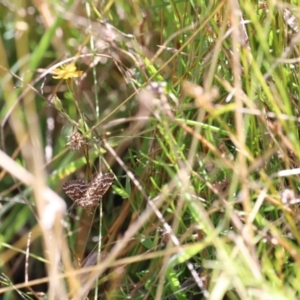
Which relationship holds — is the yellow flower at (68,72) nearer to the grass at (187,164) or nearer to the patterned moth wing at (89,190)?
the grass at (187,164)

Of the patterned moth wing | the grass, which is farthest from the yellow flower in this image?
the patterned moth wing

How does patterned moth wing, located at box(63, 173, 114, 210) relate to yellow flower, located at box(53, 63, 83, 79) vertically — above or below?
below

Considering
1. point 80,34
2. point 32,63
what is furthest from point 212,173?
point 80,34

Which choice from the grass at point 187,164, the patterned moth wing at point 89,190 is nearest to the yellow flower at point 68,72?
the grass at point 187,164

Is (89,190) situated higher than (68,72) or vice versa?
(68,72)

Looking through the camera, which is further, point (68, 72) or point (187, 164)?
point (68, 72)

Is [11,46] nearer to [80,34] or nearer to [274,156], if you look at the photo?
[80,34]

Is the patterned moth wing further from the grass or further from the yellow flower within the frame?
the yellow flower
